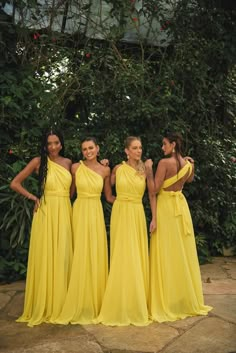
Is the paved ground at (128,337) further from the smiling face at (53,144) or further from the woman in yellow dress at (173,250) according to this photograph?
the smiling face at (53,144)

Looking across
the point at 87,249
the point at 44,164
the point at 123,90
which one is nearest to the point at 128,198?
the point at 87,249

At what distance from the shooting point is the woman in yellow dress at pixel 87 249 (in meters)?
3.99

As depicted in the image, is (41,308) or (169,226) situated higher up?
(169,226)

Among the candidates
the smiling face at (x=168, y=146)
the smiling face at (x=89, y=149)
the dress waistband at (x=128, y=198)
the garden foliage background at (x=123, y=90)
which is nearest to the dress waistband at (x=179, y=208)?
the dress waistband at (x=128, y=198)

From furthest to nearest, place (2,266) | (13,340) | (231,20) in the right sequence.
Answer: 1. (231,20)
2. (2,266)
3. (13,340)

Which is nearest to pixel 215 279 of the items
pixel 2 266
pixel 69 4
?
pixel 2 266

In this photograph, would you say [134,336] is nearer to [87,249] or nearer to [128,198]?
[87,249]

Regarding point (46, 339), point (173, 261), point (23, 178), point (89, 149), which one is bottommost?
point (46, 339)

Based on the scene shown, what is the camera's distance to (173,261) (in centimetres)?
418

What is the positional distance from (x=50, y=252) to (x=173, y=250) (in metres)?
1.13

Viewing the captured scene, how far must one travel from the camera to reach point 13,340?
11.9ft

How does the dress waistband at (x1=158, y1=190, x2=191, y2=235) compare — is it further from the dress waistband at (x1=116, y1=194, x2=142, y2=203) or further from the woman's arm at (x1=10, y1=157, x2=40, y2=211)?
the woman's arm at (x1=10, y1=157, x2=40, y2=211)

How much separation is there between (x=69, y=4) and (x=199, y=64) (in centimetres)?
202

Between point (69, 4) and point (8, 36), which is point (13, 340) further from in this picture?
point (69, 4)
